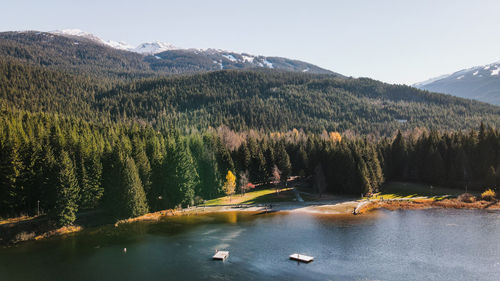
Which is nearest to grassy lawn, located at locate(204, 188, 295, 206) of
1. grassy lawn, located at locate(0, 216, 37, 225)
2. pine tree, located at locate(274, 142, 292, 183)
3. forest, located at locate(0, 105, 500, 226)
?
forest, located at locate(0, 105, 500, 226)

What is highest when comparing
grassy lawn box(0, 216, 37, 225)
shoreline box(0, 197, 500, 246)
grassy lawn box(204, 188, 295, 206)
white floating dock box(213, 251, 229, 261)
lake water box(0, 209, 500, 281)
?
grassy lawn box(0, 216, 37, 225)

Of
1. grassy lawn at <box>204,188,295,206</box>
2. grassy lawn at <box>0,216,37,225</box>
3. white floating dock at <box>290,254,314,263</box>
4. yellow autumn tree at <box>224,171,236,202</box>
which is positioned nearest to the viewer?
white floating dock at <box>290,254,314,263</box>

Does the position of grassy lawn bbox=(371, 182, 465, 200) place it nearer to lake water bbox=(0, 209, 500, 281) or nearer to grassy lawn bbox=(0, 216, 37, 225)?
lake water bbox=(0, 209, 500, 281)

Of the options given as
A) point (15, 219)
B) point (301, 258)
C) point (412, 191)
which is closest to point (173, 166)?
point (15, 219)

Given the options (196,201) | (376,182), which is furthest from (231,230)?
(376,182)

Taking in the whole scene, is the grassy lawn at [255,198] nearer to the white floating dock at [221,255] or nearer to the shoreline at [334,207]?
the shoreline at [334,207]

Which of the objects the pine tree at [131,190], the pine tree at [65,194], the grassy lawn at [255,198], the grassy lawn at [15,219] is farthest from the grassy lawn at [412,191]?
the grassy lawn at [15,219]

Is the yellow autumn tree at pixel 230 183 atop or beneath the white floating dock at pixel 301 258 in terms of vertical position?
atop

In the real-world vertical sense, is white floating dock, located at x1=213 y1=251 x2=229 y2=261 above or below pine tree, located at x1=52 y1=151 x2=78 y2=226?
below
